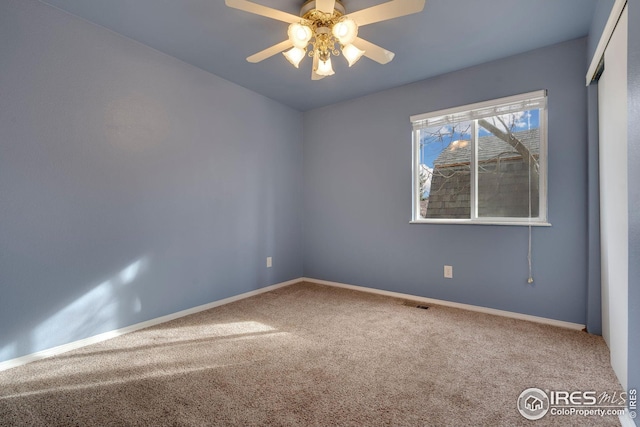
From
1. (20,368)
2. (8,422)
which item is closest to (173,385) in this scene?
(8,422)

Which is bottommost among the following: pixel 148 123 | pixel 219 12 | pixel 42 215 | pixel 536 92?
pixel 42 215

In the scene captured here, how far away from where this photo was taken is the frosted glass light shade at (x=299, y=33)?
170 centimetres

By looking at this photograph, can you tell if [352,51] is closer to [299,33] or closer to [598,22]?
[299,33]

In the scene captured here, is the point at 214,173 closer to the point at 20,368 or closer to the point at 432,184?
the point at 20,368

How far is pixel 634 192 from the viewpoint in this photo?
1.25m

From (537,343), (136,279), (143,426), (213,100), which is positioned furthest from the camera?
(213,100)

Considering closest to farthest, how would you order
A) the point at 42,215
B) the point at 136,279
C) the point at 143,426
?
the point at 143,426, the point at 42,215, the point at 136,279

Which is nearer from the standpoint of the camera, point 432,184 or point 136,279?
point 136,279

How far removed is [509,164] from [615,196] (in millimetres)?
1060

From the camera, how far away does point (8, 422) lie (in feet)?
4.36

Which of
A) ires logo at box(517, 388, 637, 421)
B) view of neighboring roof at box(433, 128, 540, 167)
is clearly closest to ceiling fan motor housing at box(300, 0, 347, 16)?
view of neighboring roof at box(433, 128, 540, 167)

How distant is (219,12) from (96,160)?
1407 mm

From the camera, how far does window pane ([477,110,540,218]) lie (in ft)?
8.40

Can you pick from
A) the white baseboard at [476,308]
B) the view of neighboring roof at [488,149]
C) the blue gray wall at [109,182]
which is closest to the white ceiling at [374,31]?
the blue gray wall at [109,182]
